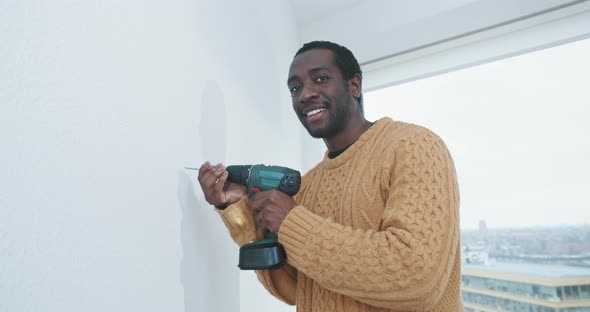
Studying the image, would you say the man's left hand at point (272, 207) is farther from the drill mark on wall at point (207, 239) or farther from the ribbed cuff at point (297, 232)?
the drill mark on wall at point (207, 239)

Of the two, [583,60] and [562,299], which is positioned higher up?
[583,60]

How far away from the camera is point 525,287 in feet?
4.71

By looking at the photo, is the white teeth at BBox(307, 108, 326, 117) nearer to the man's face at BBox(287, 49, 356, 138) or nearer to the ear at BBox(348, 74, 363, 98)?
the man's face at BBox(287, 49, 356, 138)

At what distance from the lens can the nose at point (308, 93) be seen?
899 mm

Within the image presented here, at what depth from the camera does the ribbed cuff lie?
0.64m

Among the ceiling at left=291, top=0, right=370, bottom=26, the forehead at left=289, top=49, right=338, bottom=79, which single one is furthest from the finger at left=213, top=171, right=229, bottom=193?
the ceiling at left=291, top=0, right=370, bottom=26

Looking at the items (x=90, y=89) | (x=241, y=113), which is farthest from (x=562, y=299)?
(x=90, y=89)

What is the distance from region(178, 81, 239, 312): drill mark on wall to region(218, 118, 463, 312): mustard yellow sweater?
9cm

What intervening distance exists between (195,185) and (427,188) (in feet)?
1.77

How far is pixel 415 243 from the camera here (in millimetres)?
568

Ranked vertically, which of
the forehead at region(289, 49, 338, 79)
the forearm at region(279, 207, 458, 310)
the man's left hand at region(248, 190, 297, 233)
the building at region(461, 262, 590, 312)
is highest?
the forehead at region(289, 49, 338, 79)

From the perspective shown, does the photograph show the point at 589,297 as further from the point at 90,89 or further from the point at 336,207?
the point at 90,89

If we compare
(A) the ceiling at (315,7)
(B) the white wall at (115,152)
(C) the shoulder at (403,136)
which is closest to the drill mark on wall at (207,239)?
(B) the white wall at (115,152)

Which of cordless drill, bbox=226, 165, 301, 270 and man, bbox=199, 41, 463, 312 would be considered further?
cordless drill, bbox=226, 165, 301, 270
